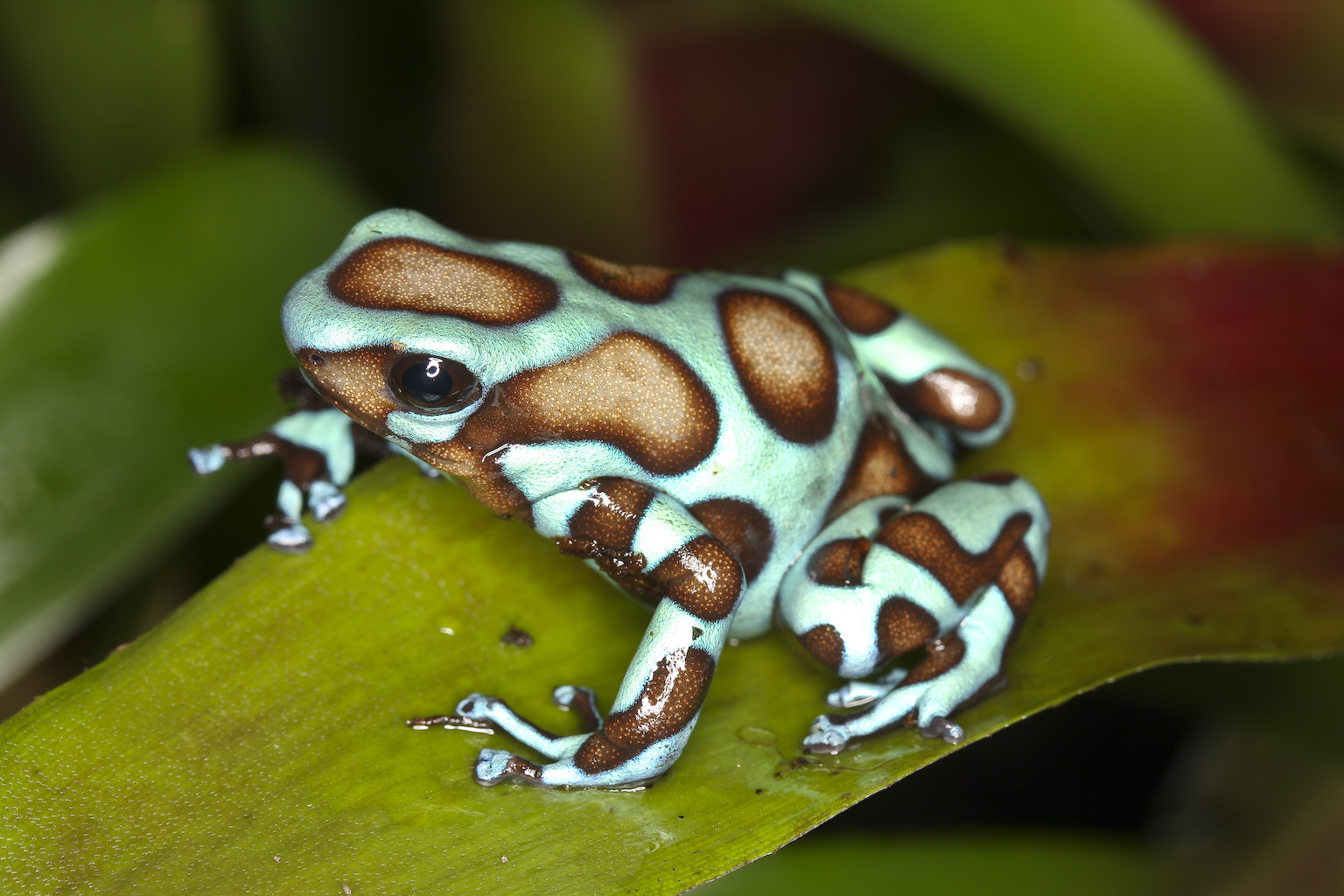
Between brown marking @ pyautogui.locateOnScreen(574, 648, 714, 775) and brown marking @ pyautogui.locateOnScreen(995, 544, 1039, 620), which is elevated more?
brown marking @ pyautogui.locateOnScreen(995, 544, 1039, 620)

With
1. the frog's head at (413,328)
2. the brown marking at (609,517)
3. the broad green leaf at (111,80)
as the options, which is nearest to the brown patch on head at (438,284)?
the frog's head at (413,328)

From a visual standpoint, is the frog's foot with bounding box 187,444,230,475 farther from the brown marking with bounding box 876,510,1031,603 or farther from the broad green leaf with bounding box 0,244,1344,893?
the brown marking with bounding box 876,510,1031,603

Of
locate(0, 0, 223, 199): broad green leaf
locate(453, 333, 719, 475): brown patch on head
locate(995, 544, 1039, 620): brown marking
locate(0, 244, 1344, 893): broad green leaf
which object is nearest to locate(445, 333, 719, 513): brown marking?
locate(453, 333, 719, 475): brown patch on head

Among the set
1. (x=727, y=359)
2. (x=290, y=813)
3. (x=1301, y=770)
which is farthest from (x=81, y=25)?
(x=1301, y=770)

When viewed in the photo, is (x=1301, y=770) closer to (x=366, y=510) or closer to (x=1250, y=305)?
(x=1250, y=305)

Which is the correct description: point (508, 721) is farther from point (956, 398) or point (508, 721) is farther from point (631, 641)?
point (956, 398)

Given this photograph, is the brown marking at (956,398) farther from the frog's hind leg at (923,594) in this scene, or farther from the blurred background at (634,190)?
the blurred background at (634,190)

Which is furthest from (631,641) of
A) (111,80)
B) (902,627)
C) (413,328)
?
(111,80)
